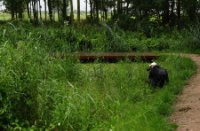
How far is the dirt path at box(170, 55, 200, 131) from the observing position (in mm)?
7426

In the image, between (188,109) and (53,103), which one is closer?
(53,103)

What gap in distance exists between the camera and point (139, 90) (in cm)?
995

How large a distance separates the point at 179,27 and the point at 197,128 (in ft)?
65.7

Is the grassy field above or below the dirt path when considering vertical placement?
above

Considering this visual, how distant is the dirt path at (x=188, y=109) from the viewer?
743 cm

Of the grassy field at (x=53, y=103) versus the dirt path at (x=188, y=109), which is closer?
the grassy field at (x=53, y=103)

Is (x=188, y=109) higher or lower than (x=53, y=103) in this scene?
lower

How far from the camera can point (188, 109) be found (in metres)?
8.45

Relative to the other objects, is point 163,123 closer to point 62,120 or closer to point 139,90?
point 62,120

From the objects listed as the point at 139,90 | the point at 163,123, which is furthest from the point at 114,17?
the point at 163,123

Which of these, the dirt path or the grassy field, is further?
the dirt path

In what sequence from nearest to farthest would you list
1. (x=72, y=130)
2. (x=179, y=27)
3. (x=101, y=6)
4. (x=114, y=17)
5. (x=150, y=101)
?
(x=72, y=130) → (x=150, y=101) → (x=179, y=27) → (x=114, y=17) → (x=101, y=6)

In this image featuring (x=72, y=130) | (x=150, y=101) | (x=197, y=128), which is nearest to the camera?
(x=72, y=130)

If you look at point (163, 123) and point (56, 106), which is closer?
point (56, 106)
